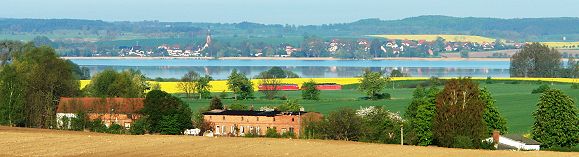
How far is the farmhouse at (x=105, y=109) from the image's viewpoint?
72.8 meters

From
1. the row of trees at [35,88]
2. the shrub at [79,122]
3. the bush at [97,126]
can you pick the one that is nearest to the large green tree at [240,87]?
the row of trees at [35,88]

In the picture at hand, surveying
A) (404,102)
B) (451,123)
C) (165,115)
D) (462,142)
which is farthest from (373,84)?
(462,142)

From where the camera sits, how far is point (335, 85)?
5037 inches

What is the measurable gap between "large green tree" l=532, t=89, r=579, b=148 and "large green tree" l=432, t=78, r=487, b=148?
116 inches

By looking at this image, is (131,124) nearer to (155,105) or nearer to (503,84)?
(155,105)

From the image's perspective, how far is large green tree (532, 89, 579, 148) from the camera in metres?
59.3

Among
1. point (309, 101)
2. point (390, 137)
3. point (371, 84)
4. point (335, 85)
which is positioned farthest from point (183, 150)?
point (335, 85)

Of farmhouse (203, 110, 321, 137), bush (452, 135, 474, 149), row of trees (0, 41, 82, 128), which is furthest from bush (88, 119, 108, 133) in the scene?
bush (452, 135, 474, 149)

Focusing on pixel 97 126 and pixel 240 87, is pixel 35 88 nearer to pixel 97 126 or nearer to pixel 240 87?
pixel 97 126

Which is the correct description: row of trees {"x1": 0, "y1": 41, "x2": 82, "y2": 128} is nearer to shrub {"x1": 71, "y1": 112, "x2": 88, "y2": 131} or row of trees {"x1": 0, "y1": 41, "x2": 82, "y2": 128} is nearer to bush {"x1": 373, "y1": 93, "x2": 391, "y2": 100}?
shrub {"x1": 71, "y1": 112, "x2": 88, "y2": 131}

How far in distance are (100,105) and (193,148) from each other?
101ft

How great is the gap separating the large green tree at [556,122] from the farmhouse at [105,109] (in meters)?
24.1

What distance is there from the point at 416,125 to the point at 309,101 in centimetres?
3916

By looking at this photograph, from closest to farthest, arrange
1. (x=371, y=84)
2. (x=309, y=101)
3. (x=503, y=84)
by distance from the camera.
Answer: (x=309, y=101), (x=371, y=84), (x=503, y=84)
